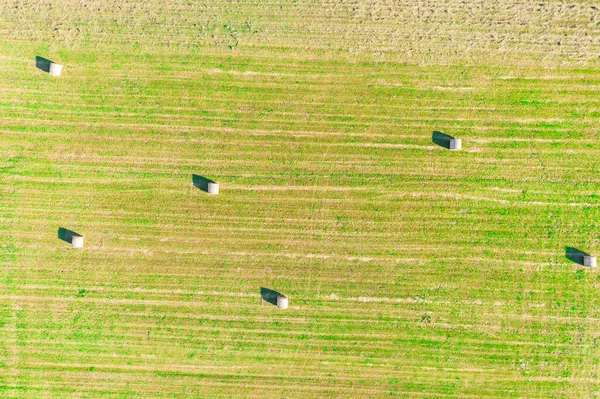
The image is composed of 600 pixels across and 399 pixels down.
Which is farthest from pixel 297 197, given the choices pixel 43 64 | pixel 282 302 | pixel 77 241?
pixel 43 64

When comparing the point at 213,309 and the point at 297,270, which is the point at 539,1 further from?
the point at 213,309

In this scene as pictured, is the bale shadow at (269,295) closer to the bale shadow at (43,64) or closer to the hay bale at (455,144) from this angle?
the hay bale at (455,144)

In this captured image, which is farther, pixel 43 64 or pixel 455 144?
pixel 43 64

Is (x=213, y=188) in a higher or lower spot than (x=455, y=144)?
lower

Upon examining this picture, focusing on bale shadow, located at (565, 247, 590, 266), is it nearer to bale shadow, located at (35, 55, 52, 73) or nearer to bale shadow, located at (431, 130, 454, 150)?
bale shadow, located at (431, 130, 454, 150)

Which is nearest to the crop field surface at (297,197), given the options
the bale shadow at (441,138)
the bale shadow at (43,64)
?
the bale shadow at (441,138)

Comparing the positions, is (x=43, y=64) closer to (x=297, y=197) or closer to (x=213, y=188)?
(x=213, y=188)
